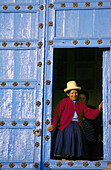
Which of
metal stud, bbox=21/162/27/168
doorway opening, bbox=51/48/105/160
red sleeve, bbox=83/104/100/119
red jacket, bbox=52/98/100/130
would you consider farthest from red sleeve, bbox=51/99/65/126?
doorway opening, bbox=51/48/105/160

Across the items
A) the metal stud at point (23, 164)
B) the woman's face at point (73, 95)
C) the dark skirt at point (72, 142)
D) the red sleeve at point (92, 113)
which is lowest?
the metal stud at point (23, 164)

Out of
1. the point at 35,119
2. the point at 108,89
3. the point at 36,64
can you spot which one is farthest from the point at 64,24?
the point at 35,119

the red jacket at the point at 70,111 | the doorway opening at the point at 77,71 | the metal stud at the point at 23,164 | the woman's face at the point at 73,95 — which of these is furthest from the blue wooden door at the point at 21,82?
the doorway opening at the point at 77,71

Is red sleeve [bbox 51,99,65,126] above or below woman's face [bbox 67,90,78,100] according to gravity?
below

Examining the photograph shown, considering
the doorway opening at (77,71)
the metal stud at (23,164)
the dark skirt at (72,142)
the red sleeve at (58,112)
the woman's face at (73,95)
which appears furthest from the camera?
the doorway opening at (77,71)

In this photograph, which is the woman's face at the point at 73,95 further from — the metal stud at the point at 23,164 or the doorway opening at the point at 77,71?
the doorway opening at the point at 77,71

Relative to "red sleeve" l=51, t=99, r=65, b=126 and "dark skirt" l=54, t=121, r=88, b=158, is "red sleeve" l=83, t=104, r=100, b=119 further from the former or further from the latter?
"red sleeve" l=51, t=99, r=65, b=126

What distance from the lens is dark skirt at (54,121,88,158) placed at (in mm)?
5086

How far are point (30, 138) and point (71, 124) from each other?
82 cm

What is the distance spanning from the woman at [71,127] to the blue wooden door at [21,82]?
53 cm

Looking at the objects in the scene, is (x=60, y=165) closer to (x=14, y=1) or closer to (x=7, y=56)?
(x=7, y=56)

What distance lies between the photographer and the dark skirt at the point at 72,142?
5.09 m

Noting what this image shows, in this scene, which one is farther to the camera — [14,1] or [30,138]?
[14,1]

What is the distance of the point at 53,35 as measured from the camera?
195 inches
